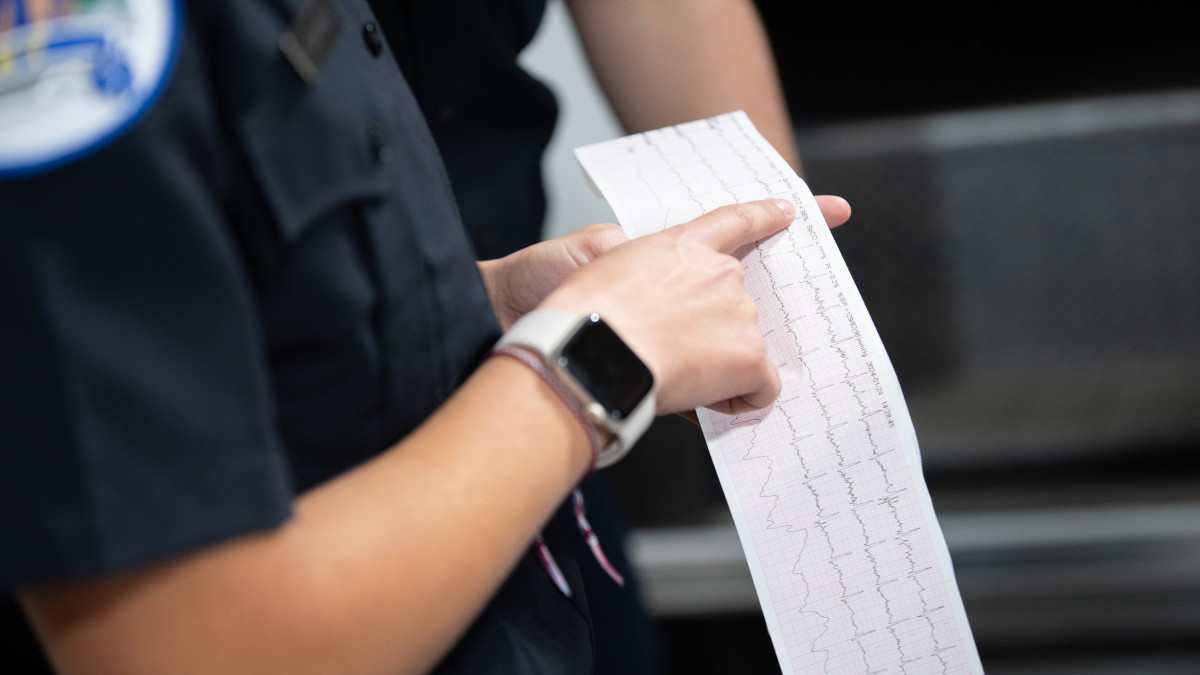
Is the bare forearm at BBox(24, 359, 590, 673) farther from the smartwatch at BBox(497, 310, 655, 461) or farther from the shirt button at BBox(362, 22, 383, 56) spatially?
the shirt button at BBox(362, 22, 383, 56)

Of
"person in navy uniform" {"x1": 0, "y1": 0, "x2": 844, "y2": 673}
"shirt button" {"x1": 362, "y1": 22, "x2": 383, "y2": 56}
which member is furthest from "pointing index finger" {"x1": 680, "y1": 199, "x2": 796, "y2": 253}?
"shirt button" {"x1": 362, "y1": 22, "x2": 383, "y2": 56}

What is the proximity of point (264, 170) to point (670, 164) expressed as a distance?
36 centimetres

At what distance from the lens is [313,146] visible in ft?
1.32

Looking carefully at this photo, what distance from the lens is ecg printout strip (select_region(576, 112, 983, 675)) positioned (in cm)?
55

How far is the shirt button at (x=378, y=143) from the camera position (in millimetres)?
432

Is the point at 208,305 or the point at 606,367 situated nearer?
the point at 208,305

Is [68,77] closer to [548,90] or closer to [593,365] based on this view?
[593,365]

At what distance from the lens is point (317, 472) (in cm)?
46

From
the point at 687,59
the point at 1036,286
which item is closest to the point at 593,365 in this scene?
the point at 687,59

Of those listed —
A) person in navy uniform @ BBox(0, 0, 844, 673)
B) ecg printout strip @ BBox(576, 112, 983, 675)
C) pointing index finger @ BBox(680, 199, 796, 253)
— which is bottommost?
ecg printout strip @ BBox(576, 112, 983, 675)

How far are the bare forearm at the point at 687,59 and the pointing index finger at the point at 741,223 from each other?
264 mm

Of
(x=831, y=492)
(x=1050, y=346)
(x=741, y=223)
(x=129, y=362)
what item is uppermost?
(x=129, y=362)

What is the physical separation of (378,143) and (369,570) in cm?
22

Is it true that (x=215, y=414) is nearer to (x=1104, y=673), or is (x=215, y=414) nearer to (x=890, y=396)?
(x=890, y=396)
